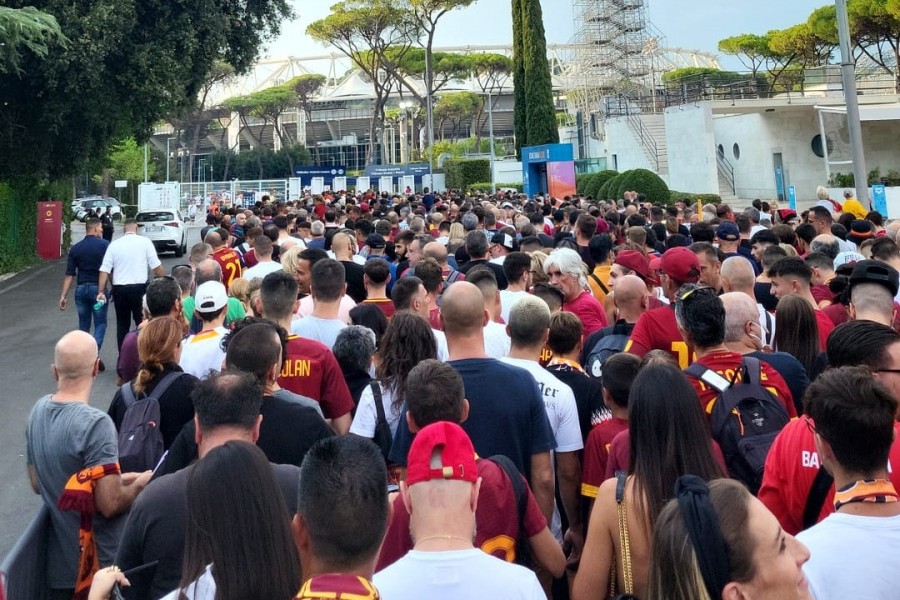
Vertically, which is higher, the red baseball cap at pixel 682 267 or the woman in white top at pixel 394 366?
the red baseball cap at pixel 682 267

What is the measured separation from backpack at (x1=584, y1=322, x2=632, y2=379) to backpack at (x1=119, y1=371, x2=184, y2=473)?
2.48 m

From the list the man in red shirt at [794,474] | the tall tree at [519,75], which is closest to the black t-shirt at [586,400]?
the man in red shirt at [794,474]

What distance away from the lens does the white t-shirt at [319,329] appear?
6.06 m

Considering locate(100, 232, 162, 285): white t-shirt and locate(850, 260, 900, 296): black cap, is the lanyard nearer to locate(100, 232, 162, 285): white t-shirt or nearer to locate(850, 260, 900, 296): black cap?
locate(850, 260, 900, 296): black cap

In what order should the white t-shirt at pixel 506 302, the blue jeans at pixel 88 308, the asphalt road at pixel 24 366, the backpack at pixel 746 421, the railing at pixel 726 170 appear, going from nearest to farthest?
1. the backpack at pixel 746 421
2. the white t-shirt at pixel 506 302
3. the asphalt road at pixel 24 366
4. the blue jeans at pixel 88 308
5. the railing at pixel 726 170

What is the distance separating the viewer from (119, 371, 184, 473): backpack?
4352mm

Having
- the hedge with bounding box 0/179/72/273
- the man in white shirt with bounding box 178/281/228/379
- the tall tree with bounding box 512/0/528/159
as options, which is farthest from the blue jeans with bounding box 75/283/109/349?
the tall tree with bounding box 512/0/528/159

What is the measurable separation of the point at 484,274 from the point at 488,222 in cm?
629

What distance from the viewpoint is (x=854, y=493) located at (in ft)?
8.68

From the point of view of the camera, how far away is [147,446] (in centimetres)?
440

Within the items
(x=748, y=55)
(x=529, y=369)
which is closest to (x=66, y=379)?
(x=529, y=369)

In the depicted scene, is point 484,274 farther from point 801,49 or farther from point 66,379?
point 801,49

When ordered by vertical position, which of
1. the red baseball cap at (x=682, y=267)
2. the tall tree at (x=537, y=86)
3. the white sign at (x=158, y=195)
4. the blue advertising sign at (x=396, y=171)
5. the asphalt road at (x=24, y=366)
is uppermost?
the tall tree at (x=537, y=86)

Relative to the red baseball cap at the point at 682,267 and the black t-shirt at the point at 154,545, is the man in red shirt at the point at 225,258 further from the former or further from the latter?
the black t-shirt at the point at 154,545
